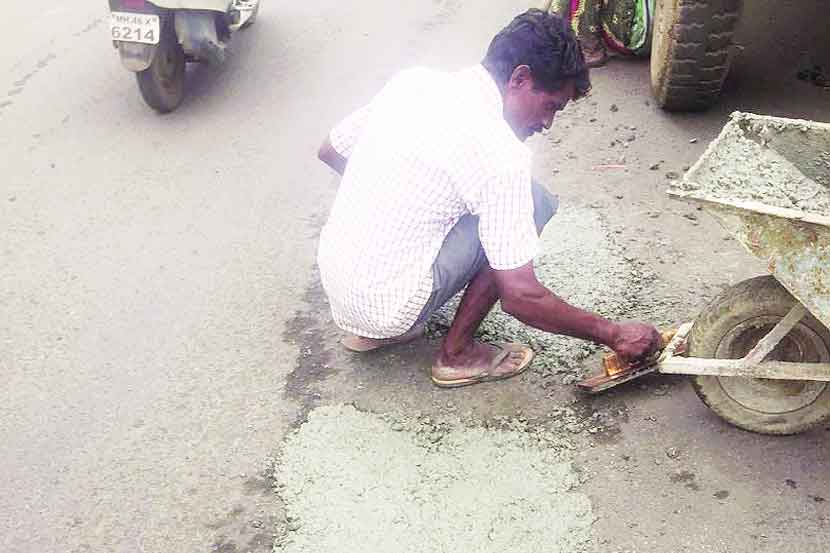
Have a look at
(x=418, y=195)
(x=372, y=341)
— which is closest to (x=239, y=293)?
(x=372, y=341)

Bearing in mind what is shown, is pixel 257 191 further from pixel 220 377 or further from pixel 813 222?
pixel 813 222

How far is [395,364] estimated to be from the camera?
10.4 feet

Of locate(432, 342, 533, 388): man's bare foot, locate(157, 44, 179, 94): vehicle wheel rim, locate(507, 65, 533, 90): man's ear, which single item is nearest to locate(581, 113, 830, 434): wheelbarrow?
locate(432, 342, 533, 388): man's bare foot

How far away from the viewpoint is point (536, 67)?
8.25 ft

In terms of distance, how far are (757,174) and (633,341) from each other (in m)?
0.74

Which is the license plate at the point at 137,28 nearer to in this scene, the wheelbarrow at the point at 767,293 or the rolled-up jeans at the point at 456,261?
the rolled-up jeans at the point at 456,261

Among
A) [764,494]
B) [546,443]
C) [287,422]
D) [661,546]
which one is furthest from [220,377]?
[764,494]

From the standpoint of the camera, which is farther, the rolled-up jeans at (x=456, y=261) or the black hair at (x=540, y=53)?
the rolled-up jeans at (x=456, y=261)

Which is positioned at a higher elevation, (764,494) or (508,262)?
(508,262)

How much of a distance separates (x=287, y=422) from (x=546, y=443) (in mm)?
901

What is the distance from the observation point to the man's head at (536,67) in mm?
2504

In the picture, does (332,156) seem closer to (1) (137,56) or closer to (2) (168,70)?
(1) (137,56)

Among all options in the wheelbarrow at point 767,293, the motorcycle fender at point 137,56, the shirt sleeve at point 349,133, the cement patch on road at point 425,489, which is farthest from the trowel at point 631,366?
the motorcycle fender at point 137,56

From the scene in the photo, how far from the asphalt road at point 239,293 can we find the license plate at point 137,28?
1.79 ft
